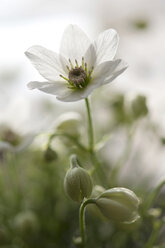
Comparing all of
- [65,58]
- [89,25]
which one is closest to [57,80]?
[65,58]

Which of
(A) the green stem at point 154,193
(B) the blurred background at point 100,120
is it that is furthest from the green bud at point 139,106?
(A) the green stem at point 154,193

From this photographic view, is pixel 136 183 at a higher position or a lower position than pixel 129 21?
lower

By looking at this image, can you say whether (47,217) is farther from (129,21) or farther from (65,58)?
(129,21)

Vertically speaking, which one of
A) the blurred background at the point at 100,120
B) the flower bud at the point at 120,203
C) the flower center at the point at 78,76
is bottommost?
the blurred background at the point at 100,120

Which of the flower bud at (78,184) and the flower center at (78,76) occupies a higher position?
the flower center at (78,76)

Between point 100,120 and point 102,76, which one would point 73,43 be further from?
point 100,120

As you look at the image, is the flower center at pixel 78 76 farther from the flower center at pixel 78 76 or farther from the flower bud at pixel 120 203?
the flower bud at pixel 120 203

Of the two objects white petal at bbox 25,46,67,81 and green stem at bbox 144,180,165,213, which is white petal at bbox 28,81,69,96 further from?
green stem at bbox 144,180,165,213

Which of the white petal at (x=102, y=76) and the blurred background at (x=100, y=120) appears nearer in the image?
the white petal at (x=102, y=76)
